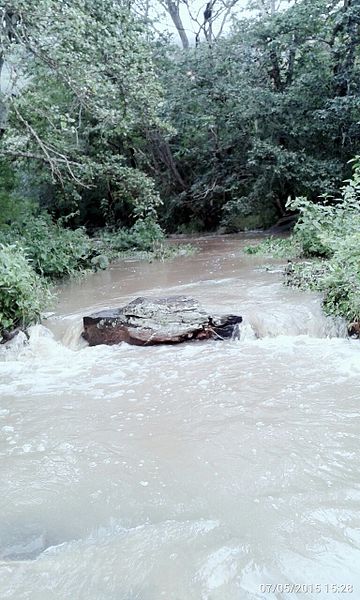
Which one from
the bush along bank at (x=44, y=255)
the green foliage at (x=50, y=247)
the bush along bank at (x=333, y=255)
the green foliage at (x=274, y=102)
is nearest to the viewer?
the bush along bank at (x=333, y=255)

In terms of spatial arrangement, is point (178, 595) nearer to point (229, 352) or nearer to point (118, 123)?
point (229, 352)

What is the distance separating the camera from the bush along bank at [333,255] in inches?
244

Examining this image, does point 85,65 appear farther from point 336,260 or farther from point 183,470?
point 183,470

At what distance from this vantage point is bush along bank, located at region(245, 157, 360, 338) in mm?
6207

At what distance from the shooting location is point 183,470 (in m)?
3.20

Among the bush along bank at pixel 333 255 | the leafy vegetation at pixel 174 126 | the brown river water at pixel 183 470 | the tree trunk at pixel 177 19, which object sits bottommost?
the brown river water at pixel 183 470

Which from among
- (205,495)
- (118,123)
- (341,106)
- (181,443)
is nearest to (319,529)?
(205,495)

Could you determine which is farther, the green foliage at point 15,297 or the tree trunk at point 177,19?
the tree trunk at point 177,19

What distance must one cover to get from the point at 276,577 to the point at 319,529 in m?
0.42

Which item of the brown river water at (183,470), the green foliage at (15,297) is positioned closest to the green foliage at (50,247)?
the green foliage at (15,297)

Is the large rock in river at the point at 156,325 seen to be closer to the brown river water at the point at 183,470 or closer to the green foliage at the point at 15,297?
the brown river water at the point at 183,470

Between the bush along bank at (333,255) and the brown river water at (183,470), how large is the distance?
20.7 inches

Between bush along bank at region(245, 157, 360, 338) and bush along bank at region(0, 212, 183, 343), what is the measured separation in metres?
4.07

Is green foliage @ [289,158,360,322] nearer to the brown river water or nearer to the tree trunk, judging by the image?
the brown river water
